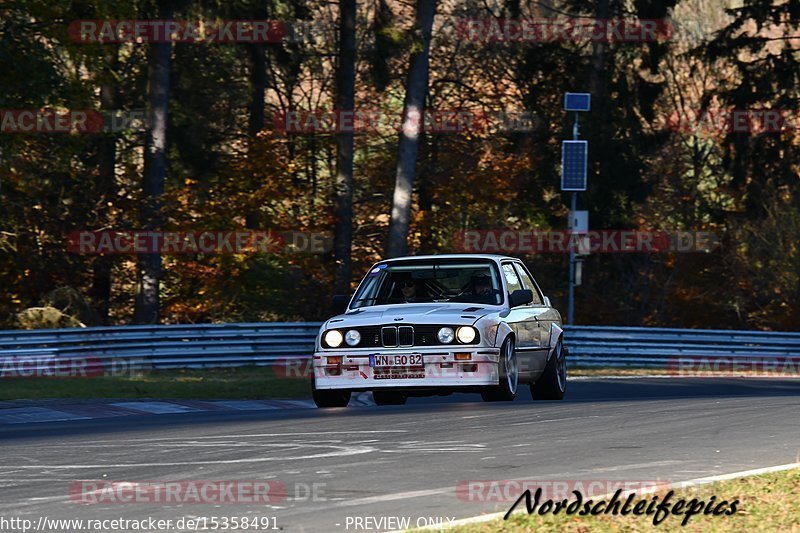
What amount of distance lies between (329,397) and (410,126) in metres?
20.1

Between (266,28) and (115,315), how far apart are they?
32.1 feet

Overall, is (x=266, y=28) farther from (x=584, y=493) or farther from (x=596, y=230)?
(x=584, y=493)

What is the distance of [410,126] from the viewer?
116 ft

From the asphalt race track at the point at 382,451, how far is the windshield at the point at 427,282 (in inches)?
49.7

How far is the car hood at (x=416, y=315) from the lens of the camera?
14961mm

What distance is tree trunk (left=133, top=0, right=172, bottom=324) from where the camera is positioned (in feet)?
113

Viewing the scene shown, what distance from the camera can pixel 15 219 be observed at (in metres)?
34.7

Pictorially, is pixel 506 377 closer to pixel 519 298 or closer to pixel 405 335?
pixel 519 298

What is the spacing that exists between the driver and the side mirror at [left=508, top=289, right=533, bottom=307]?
229 mm

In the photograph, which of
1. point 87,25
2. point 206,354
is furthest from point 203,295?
point 206,354

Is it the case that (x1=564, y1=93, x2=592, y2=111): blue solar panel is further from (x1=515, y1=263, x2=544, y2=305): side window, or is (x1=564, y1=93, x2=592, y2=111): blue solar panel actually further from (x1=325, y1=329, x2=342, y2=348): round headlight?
(x1=325, y1=329, x2=342, y2=348): round headlight

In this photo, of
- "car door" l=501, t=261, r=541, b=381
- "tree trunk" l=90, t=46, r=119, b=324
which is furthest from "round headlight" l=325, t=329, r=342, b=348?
"tree trunk" l=90, t=46, r=119, b=324

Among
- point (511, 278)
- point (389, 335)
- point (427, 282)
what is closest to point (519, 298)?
point (511, 278)

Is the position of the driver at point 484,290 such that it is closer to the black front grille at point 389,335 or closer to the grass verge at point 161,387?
the black front grille at point 389,335
